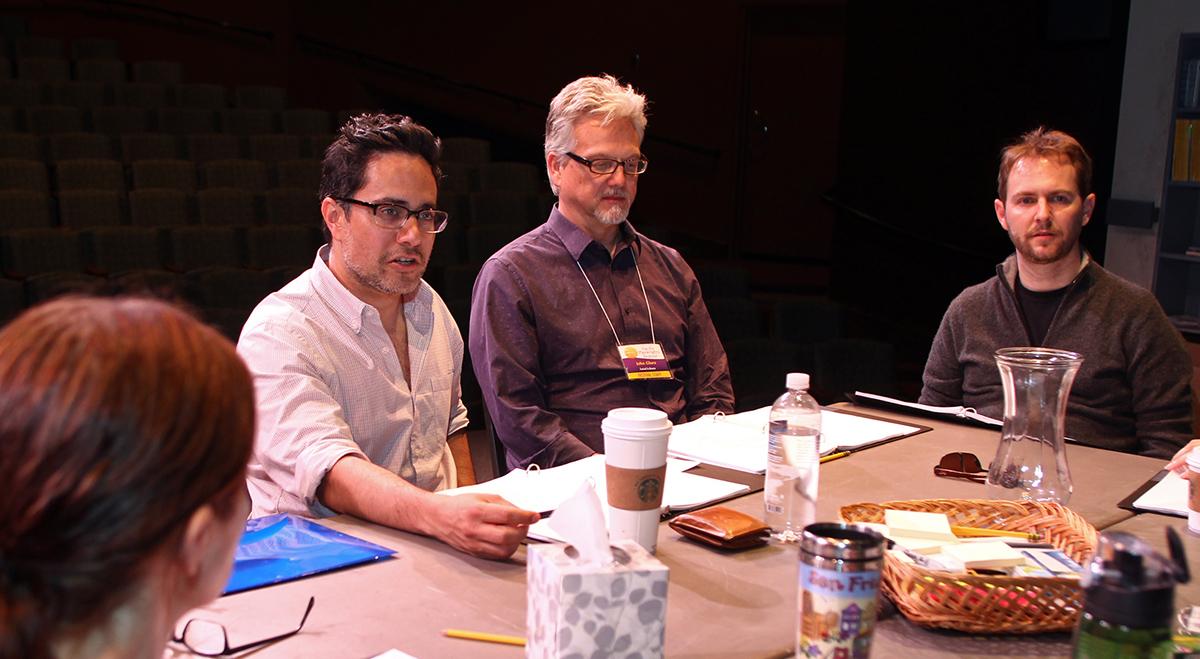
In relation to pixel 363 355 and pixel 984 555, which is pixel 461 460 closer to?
pixel 363 355

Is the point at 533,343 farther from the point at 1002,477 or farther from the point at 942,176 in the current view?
the point at 942,176

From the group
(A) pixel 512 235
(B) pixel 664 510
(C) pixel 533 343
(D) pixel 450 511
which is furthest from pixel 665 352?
(A) pixel 512 235

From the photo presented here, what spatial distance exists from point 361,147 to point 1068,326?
178 centimetres

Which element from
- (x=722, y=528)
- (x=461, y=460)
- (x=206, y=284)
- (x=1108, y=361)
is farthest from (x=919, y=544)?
(x=206, y=284)

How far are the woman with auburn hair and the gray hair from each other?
191 centimetres

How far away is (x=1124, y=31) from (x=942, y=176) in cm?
125

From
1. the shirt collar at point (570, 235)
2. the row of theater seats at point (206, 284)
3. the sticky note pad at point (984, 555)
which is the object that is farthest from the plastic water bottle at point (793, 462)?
the row of theater seats at point (206, 284)

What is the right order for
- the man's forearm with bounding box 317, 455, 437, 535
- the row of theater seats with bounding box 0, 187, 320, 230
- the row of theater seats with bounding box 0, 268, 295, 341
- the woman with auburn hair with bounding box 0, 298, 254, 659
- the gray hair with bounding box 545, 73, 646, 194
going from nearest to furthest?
the woman with auburn hair with bounding box 0, 298, 254, 659 < the man's forearm with bounding box 317, 455, 437, 535 < the gray hair with bounding box 545, 73, 646, 194 < the row of theater seats with bounding box 0, 268, 295, 341 < the row of theater seats with bounding box 0, 187, 320, 230

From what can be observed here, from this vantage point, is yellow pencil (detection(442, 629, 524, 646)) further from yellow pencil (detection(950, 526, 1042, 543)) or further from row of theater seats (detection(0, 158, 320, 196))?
row of theater seats (detection(0, 158, 320, 196))

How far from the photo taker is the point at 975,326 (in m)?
2.53

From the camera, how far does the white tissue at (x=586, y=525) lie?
3.07ft

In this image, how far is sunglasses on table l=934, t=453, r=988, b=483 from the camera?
172 centimetres

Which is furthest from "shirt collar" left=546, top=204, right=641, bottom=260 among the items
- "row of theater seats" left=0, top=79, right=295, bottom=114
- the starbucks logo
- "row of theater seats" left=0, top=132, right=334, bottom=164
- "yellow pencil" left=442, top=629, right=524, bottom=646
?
"row of theater seats" left=0, top=79, right=295, bottom=114

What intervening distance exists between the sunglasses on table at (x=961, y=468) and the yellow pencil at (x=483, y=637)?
1.00m
